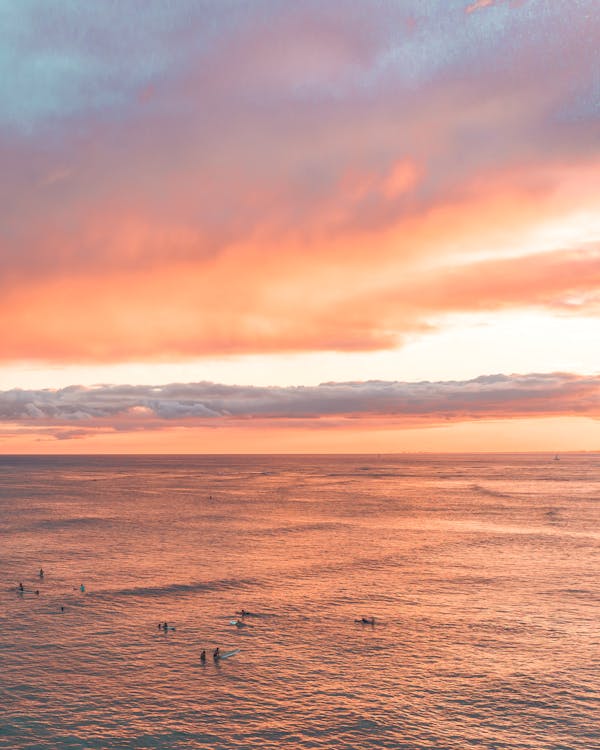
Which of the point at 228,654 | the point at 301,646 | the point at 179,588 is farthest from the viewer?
the point at 179,588

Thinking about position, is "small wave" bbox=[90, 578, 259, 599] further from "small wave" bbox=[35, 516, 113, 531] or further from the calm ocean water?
"small wave" bbox=[35, 516, 113, 531]

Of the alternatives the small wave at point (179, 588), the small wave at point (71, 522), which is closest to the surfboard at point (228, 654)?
the small wave at point (179, 588)

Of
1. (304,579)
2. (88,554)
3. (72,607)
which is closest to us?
(72,607)

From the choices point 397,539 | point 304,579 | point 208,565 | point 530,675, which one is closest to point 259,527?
point 397,539

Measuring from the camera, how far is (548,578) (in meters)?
101

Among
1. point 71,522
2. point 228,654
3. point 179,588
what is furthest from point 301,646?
point 71,522

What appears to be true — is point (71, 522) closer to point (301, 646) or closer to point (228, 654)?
point (228, 654)

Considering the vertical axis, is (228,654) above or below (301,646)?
above

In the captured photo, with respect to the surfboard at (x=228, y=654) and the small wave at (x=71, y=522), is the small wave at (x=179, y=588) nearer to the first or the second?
the surfboard at (x=228, y=654)

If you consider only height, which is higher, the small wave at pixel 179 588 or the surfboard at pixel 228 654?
the surfboard at pixel 228 654

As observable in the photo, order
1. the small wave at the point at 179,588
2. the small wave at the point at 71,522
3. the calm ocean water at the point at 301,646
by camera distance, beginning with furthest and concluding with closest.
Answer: the small wave at the point at 71,522, the small wave at the point at 179,588, the calm ocean water at the point at 301,646

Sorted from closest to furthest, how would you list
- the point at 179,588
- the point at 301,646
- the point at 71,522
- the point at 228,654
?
the point at 228,654
the point at 301,646
the point at 179,588
the point at 71,522

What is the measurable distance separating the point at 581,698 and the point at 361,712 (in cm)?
2091

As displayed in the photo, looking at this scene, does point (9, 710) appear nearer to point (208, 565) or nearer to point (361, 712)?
point (361, 712)
